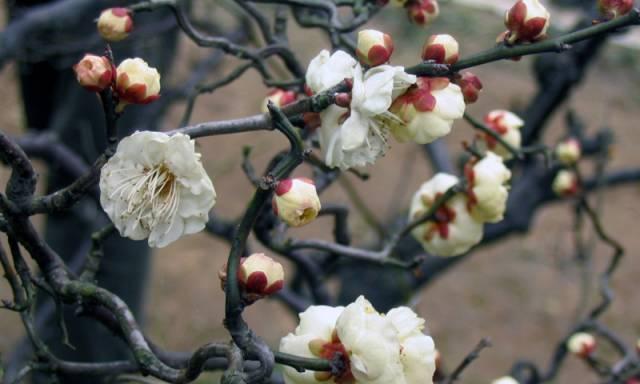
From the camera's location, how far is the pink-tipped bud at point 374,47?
0.77m

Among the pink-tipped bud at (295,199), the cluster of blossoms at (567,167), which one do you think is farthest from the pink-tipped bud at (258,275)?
the cluster of blossoms at (567,167)

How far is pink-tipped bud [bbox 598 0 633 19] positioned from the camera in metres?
0.82

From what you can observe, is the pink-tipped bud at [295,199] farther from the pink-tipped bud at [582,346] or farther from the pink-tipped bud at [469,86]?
the pink-tipped bud at [582,346]

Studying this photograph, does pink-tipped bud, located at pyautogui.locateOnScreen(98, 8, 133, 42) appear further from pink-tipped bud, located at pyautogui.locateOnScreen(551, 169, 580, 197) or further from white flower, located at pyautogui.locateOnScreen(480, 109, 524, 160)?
pink-tipped bud, located at pyautogui.locateOnScreen(551, 169, 580, 197)

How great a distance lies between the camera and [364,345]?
723mm

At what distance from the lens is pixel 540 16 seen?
79cm

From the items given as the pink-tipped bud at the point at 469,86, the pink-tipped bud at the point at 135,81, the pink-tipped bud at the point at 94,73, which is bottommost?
the pink-tipped bud at the point at 469,86

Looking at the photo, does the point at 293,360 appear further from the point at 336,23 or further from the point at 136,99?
the point at 336,23

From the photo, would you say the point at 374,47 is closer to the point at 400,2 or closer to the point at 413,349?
the point at 413,349

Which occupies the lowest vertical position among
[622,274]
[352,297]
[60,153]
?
[622,274]

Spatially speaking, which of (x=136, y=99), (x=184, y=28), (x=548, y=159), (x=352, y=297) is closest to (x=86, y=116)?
(x=352, y=297)

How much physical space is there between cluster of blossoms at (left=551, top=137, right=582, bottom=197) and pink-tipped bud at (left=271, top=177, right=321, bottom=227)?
1204 mm

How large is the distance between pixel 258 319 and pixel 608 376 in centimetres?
335

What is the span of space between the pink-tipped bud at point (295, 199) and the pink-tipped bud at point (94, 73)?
0.19 meters
